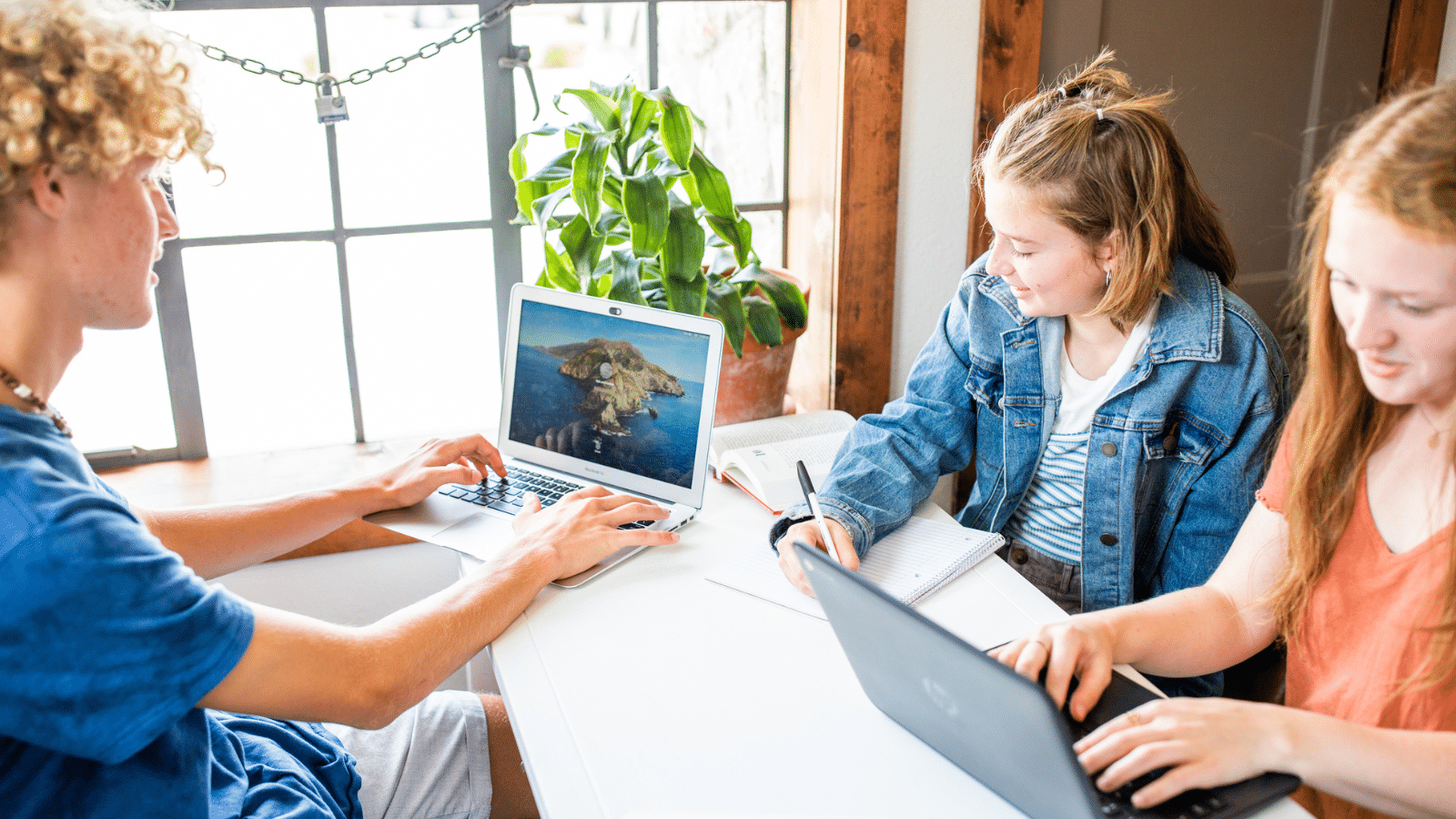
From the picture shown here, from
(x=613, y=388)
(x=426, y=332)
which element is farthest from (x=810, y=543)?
(x=426, y=332)

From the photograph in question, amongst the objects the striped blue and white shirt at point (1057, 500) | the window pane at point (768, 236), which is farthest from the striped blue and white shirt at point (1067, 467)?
the window pane at point (768, 236)

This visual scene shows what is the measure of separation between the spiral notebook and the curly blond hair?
772mm

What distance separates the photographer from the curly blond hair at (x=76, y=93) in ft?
2.65

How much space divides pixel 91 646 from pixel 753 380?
4.01ft

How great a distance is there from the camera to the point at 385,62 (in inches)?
73.2

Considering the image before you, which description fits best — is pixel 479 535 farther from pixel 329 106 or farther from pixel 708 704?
pixel 329 106

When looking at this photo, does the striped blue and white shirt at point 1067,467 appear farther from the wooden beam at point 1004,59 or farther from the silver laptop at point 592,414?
the wooden beam at point 1004,59

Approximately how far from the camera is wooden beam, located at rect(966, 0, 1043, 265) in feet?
6.25

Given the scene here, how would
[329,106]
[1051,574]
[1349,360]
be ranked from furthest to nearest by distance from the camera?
[329,106] → [1051,574] → [1349,360]

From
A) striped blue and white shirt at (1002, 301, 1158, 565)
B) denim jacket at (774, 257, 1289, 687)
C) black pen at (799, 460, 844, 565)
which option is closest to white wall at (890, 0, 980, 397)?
denim jacket at (774, 257, 1289, 687)

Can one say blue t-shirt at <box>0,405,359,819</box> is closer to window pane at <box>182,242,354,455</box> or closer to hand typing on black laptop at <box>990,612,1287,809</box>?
hand typing on black laptop at <box>990,612,1287,809</box>

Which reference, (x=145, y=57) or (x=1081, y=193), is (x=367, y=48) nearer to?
(x=145, y=57)

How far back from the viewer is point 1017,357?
4.76 feet

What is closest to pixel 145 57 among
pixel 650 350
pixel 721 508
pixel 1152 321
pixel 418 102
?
pixel 650 350
